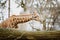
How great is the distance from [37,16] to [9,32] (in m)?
0.27

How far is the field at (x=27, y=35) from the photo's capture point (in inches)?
44.7

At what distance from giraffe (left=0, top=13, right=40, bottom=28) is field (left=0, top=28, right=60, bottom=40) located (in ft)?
0.15

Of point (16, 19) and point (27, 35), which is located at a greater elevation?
point (16, 19)

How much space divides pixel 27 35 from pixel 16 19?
17cm

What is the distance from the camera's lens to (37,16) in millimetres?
1177

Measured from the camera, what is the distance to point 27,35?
114 cm

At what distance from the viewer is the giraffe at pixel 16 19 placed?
117 centimetres

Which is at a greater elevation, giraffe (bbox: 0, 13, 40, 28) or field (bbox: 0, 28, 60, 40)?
giraffe (bbox: 0, 13, 40, 28)

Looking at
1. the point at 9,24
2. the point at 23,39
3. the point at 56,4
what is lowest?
the point at 23,39

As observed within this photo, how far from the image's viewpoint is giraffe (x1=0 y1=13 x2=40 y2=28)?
1.17 meters

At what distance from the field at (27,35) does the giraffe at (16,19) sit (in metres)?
0.05

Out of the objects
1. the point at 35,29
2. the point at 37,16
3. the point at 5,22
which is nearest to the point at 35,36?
the point at 35,29

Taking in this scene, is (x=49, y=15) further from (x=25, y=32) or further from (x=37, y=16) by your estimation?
(x=25, y=32)

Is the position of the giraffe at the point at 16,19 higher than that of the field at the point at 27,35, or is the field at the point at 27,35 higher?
the giraffe at the point at 16,19
